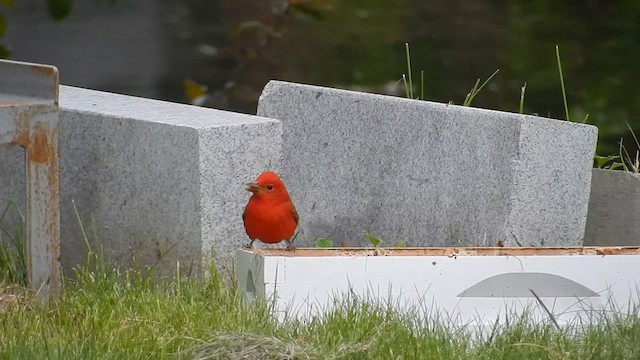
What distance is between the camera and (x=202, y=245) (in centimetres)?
436

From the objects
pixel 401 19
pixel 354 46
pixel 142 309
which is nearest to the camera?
pixel 142 309

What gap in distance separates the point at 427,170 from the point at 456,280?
94 centimetres

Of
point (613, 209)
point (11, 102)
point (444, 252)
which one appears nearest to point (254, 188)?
point (444, 252)

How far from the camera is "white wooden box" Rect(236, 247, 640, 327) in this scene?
3.94 metres

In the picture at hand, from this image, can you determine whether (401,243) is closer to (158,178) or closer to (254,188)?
(254,188)

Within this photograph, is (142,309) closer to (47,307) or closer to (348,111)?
(47,307)

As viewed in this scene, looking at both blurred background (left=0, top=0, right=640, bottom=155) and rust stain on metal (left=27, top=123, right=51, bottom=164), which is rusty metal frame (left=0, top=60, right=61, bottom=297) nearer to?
rust stain on metal (left=27, top=123, right=51, bottom=164)

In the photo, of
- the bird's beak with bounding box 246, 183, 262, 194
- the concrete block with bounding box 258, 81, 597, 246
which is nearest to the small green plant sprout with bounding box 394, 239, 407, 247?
the concrete block with bounding box 258, 81, 597, 246

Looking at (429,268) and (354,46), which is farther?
(354,46)

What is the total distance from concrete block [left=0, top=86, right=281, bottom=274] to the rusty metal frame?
52 centimetres

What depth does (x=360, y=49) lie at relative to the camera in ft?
43.7

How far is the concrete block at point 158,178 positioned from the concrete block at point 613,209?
146 cm

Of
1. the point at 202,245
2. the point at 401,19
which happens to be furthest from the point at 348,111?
the point at 401,19

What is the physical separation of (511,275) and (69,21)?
1245 centimetres
